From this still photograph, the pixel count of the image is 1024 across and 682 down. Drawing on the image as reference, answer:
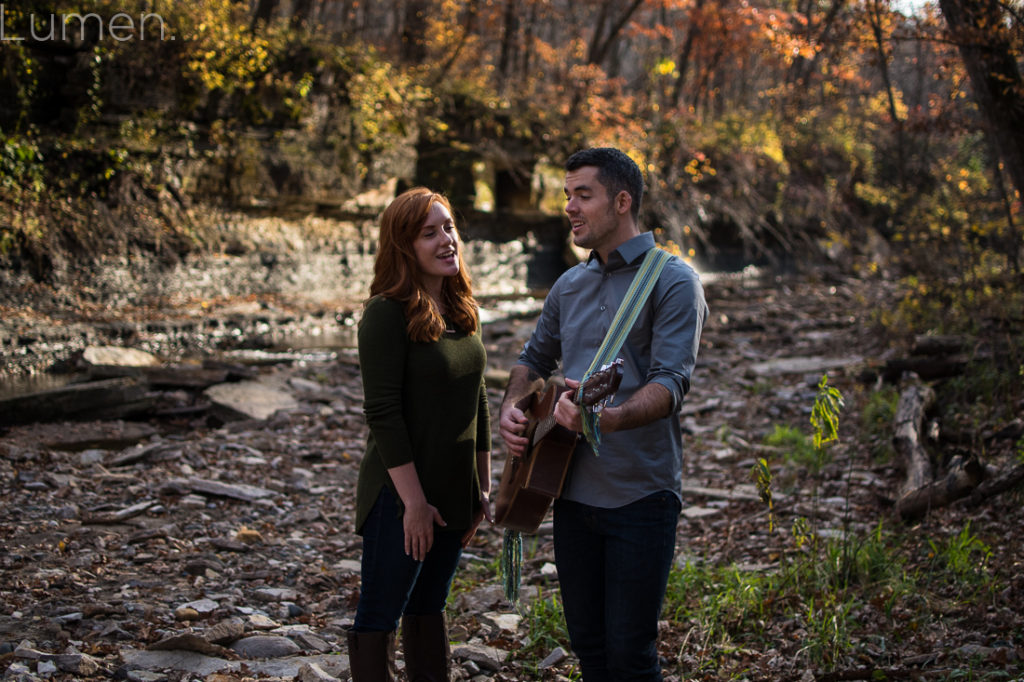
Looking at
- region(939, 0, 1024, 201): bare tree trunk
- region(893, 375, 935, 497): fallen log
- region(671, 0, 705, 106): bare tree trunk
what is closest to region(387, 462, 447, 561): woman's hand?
region(893, 375, 935, 497): fallen log

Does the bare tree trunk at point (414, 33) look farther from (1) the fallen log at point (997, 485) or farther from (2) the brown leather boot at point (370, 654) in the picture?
(2) the brown leather boot at point (370, 654)

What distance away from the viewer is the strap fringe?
3016 millimetres

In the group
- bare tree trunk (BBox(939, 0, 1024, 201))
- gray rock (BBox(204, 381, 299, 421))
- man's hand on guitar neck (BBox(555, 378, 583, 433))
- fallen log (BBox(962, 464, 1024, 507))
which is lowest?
gray rock (BBox(204, 381, 299, 421))

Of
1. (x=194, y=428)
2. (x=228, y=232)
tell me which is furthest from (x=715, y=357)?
(x=228, y=232)

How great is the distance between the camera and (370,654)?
108 inches

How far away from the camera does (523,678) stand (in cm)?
383

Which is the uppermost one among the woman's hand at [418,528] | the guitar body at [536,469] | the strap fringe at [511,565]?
the guitar body at [536,469]

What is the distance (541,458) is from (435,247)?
32.0 inches

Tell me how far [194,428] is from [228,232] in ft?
22.2

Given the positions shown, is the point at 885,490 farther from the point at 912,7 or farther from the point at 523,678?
the point at 912,7

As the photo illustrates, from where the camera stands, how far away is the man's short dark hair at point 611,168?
2723 mm

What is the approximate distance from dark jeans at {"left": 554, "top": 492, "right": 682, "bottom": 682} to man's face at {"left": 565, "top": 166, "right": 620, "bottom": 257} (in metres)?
0.86

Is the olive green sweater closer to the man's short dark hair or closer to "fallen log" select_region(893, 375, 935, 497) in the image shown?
the man's short dark hair

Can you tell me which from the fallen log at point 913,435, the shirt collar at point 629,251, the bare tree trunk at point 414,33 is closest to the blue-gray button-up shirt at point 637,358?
the shirt collar at point 629,251
